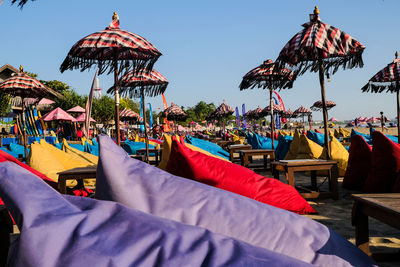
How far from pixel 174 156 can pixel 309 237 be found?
3.45 ft

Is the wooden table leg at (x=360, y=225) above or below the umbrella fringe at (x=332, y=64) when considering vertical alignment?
below

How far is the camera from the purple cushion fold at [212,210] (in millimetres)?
913

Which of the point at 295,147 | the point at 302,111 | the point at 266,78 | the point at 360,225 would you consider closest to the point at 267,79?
the point at 266,78

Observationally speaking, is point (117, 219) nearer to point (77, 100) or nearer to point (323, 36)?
point (323, 36)

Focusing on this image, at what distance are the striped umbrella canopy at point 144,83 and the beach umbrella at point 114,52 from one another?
62.4 inches

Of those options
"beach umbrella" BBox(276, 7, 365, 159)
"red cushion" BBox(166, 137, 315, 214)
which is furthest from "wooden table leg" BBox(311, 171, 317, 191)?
"red cushion" BBox(166, 137, 315, 214)

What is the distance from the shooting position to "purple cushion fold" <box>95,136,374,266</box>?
91 cm

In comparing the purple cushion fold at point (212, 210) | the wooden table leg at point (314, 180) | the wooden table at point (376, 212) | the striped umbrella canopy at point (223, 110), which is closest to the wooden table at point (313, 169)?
the wooden table leg at point (314, 180)

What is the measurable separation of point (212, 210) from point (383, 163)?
3.00 meters

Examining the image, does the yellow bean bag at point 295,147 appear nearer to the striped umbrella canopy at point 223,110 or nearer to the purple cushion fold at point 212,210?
the purple cushion fold at point 212,210

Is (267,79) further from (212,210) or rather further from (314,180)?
(212,210)

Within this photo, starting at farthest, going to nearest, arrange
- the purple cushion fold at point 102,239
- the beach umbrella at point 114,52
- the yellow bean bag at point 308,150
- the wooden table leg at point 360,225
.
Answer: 1. the yellow bean bag at point 308,150
2. the beach umbrella at point 114,52
3. the wooden table leg at point 360,225
4. the purple cushion fold at point 102,239

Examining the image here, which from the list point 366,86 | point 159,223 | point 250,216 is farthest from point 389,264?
point 366,86

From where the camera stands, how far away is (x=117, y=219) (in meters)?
0.67
